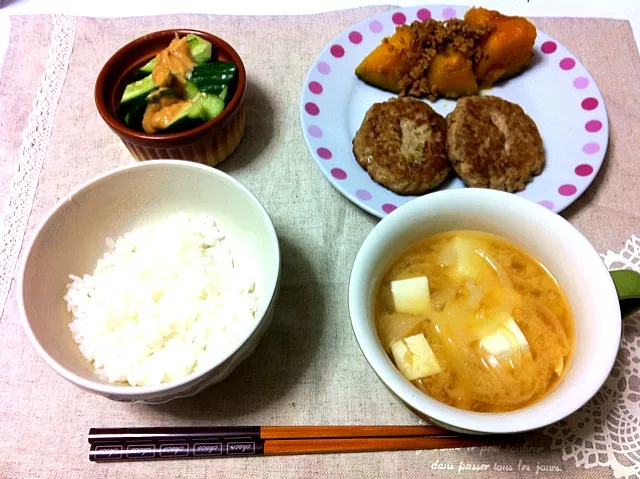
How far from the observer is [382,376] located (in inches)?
38.3

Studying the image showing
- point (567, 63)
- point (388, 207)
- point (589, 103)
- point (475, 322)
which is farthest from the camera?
point (567, 63)

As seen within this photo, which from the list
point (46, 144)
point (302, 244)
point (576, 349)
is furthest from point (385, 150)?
point (46, 144)

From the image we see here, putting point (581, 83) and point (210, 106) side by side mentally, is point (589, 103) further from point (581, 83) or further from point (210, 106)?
point (210, 106)

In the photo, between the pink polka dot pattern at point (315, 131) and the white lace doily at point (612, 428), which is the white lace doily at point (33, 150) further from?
the white lace doily at point (612, 428)

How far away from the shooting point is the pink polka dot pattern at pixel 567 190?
1.56 m

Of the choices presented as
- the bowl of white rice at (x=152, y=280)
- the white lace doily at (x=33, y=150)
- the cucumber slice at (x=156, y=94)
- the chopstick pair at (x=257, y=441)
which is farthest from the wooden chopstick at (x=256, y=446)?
the cucumber slice at (x=156, y=94)

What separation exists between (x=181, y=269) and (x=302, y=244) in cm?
40

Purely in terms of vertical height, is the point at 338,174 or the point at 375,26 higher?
the point at 375,26

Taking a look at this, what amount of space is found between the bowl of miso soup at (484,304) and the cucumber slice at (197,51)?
97cm

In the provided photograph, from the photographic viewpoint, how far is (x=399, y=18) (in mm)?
1991

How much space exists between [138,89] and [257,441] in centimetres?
117

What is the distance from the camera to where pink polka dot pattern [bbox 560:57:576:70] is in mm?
1854

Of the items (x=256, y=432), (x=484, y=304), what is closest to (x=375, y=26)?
(x=484, y=304)

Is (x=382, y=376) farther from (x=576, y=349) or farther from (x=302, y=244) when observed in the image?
(x=302, y=244)
